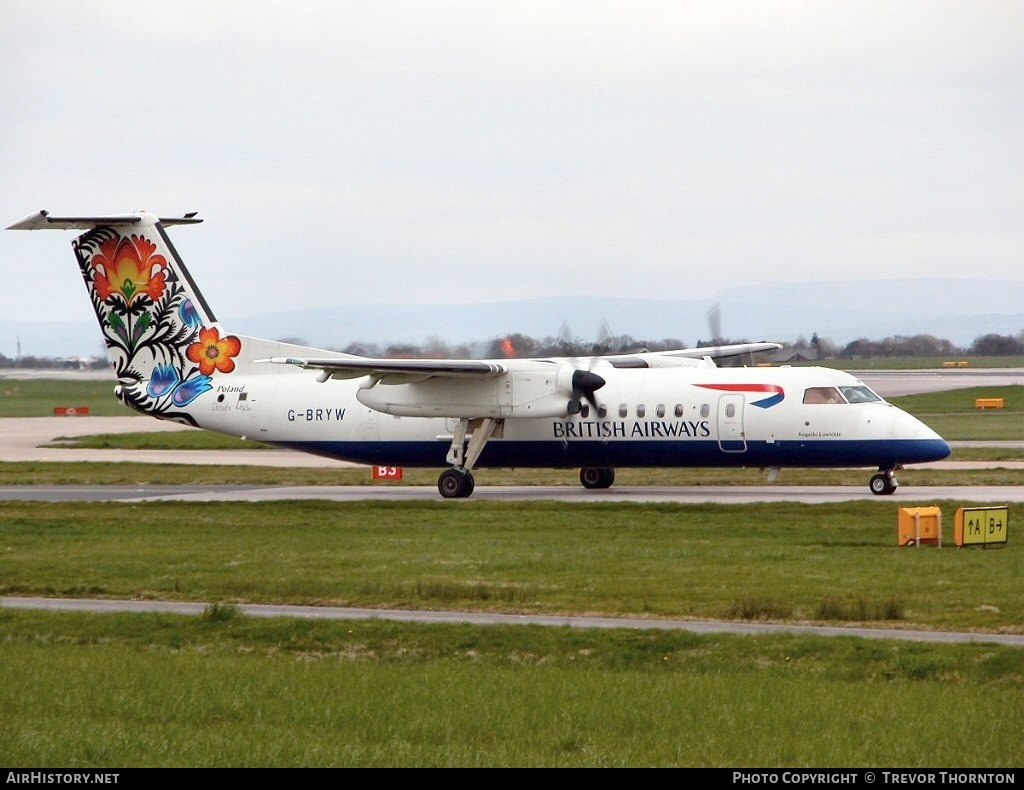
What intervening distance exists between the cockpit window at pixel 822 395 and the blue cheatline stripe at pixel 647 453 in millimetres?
925

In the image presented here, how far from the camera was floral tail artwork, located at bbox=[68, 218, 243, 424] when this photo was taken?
116ft

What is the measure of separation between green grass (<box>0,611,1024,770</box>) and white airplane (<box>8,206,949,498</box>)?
1548 centimetres

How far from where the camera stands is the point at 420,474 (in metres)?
43.1

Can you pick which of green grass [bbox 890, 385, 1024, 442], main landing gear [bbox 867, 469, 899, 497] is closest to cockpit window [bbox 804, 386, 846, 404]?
main landing gear [bbox 867, 469, 899, 497]

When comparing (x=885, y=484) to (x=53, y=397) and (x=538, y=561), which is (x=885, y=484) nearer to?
(x=538, y=561)

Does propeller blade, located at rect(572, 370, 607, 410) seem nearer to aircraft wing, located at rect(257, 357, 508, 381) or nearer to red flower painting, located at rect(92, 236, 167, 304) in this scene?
aircraft wing, located at rect(257, 357, 508, 381)

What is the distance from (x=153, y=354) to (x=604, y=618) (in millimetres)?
20923

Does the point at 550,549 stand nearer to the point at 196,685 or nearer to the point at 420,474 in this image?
the point at 196,685

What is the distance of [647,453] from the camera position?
32.7 metres

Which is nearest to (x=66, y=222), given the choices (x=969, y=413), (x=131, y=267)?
(x=131, y=267)

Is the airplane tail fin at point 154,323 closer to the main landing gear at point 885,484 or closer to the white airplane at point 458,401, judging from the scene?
the white airplane at point 458,401

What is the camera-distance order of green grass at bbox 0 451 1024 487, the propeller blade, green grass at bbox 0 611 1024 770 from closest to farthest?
1. green grass at bbox 0 611 1024 770
2. the propeller blade
3. green grass at bbox 0 451 1024 487
